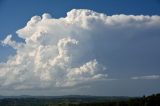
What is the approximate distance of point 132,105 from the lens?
7633 inches

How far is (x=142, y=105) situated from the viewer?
19012cm

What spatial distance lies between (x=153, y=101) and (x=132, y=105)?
39.8 ft

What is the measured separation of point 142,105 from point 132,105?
237 inches

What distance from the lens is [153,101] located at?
196 meters

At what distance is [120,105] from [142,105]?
14.3 m

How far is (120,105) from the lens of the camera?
200m

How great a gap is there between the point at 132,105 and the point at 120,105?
27.4 ft
